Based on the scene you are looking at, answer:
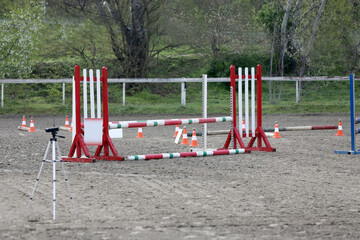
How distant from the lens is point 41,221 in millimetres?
6449

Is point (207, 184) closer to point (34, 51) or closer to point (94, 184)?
point (94, 184)

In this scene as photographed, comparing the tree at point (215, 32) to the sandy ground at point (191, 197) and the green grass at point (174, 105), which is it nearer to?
the green grass at point (174, 105)

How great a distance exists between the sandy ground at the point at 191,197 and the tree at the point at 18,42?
43.5 feet

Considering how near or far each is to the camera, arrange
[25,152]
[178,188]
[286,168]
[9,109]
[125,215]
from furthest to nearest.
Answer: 1. [9,109]
2. [25,152]
3. [286,168]
4. [178,188]
5. [125,215]

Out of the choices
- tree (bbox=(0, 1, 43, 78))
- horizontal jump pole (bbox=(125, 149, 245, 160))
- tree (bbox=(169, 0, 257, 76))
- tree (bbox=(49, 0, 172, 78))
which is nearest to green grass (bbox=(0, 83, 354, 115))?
tree (bbox=(0, 1, 43, 78))

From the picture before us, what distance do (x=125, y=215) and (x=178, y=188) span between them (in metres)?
1.92

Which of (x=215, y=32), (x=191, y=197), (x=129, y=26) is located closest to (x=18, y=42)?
(x=129, y=26)

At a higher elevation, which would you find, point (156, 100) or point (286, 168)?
point (156, 100)

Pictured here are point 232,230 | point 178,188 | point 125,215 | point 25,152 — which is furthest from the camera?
point 25,152

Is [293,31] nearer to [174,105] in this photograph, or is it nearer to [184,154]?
[174,105]

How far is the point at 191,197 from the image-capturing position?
26.0 feet

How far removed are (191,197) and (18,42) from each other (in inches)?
800

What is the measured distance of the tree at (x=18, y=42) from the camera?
25933 mm

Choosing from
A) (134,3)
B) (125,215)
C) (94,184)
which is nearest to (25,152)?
(94,184)
